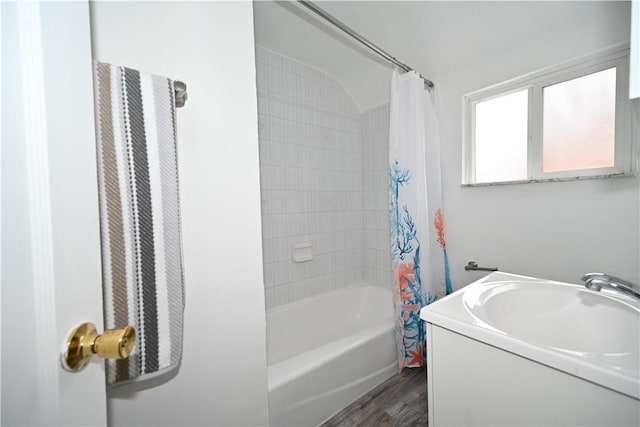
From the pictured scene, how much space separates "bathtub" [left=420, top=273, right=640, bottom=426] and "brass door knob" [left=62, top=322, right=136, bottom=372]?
86 cm

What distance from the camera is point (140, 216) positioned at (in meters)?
0.58

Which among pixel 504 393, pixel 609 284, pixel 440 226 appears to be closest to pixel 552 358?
pixel 504 393

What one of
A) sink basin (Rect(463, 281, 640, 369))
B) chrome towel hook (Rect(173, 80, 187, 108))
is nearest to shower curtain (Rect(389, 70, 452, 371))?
sink basin (Rect(463, 281, 640, 369))

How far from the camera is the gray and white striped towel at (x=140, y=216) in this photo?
55 centimetres

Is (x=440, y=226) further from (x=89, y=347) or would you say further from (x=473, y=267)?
(x=89, y=347)

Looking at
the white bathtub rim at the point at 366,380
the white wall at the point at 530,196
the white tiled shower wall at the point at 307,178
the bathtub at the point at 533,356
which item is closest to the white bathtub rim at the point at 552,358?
the bathtub at the point at 533,356

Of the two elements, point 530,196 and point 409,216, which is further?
point 409,216

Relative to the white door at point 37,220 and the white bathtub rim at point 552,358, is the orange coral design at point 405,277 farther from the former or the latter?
the white door at point 37,220

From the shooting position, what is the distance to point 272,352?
177 centimetres

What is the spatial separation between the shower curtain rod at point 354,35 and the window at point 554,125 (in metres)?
0.46

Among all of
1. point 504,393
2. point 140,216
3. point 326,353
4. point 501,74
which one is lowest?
point 326,353

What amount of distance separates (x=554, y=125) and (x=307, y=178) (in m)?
1.64

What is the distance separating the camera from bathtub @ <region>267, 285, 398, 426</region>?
3.62ft

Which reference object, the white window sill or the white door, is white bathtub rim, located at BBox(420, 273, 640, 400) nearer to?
the white door
